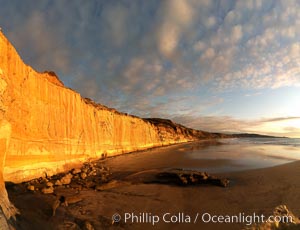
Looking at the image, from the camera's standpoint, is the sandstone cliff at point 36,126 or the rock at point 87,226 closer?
the rock at point 87,226

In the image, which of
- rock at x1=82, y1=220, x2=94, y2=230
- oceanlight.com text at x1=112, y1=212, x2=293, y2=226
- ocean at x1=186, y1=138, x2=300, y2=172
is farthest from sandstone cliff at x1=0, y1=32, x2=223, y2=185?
ocean at x1=186, y1=138, x2=300, y2=172

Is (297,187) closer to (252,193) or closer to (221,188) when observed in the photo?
(252,193)

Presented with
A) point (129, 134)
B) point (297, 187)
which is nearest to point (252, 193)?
point (297, 187)

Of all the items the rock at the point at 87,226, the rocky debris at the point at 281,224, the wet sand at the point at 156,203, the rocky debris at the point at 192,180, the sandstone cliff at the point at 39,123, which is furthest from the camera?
the rocky debris at the point at 192,180

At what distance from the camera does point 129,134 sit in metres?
28.0

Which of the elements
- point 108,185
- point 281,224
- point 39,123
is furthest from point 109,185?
point 281,224

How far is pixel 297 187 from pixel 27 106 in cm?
1074

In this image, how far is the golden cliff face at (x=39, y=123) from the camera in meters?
7.96

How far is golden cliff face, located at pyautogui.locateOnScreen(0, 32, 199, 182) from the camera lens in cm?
796

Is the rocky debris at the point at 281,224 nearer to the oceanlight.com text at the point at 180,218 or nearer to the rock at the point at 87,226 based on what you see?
the oceanlight.com text at the point at 180,218

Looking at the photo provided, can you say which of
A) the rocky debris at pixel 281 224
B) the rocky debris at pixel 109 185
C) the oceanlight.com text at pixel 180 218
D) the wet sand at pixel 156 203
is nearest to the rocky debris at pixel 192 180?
the wet sand at pixel 156 203

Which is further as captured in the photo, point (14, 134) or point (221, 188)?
point (14, 134)

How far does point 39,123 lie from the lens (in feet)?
32.7

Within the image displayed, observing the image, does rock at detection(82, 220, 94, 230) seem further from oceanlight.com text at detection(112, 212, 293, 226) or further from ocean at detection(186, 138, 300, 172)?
ocean at detection(186, 138, 300, 172)
